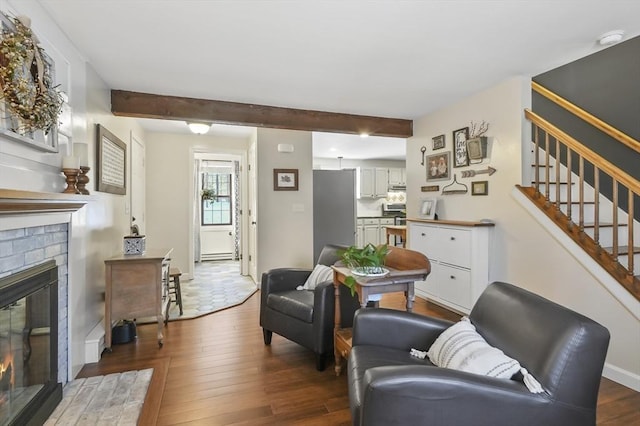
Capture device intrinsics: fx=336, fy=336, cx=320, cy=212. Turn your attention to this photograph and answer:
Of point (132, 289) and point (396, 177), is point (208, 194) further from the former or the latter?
point (132, 289)

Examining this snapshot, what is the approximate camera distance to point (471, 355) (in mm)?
1411

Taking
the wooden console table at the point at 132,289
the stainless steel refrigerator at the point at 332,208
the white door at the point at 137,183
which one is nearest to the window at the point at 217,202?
the white door at the point at 137,183

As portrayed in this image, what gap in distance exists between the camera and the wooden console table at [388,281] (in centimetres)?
209

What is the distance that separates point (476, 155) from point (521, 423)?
2.66 m

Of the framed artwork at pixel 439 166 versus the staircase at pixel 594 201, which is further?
the framed artwork at pixel 439 166

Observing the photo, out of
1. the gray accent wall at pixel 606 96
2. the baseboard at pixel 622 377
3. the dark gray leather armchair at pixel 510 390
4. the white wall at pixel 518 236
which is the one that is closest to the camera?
the dark gray leather armchair at pixel 510 390

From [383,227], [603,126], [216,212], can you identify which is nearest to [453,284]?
[603,126]

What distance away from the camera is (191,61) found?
2.60 m

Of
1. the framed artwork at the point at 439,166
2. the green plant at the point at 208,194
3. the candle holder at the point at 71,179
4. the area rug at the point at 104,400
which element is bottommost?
the area rug at the point at 104,400

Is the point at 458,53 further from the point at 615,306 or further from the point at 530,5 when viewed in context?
the point at 615,306

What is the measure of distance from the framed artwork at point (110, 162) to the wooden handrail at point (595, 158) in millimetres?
3605

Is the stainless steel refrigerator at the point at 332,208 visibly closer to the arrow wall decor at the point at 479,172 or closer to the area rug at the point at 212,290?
the area rug at the point at 212,290

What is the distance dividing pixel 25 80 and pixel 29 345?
1292 mm

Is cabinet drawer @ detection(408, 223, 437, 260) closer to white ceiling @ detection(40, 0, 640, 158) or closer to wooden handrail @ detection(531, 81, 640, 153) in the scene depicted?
white ceiling @ detection(40, 0, 640, 158)
